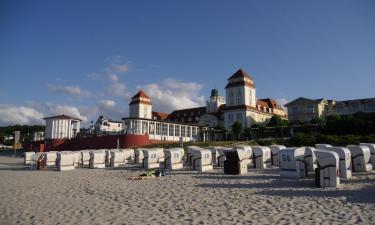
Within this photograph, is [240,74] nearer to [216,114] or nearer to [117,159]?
[216,114]

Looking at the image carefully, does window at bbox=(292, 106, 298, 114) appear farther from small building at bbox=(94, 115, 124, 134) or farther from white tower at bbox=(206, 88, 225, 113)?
small building at bbox=(94, 115, 124, 134)

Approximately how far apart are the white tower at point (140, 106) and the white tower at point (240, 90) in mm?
17348

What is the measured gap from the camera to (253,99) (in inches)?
2495

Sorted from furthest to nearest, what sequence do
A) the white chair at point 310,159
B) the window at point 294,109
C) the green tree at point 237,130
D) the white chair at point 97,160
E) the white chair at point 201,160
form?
the window at point 294,109
the green tree at point 237,130
the white chair at point 97,160
the white chair at point 201,160
the white chair at point 310,159

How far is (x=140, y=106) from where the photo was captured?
67188mm

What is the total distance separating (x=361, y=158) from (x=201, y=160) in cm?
862

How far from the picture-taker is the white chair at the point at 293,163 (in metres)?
15.1

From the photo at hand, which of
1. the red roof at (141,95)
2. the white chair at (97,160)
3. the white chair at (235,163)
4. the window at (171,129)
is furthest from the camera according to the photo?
the red roof at (141,95)

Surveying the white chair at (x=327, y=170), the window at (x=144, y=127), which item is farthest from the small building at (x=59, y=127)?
the white chair at (x=327, y=170)

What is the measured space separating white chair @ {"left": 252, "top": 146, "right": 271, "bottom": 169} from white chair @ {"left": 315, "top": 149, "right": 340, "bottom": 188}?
849cm

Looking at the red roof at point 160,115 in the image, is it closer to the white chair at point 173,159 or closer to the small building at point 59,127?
the small building at point 59,127

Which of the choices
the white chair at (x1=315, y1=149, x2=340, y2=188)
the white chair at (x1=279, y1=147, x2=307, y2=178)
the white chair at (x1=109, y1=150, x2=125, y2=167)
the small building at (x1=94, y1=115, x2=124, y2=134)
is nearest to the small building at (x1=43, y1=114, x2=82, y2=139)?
the small building at (x1=94, y1=115, x2=124, y2=134)

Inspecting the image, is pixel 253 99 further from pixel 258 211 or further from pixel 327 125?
pixel 258 211

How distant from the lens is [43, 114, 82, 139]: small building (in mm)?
55531
